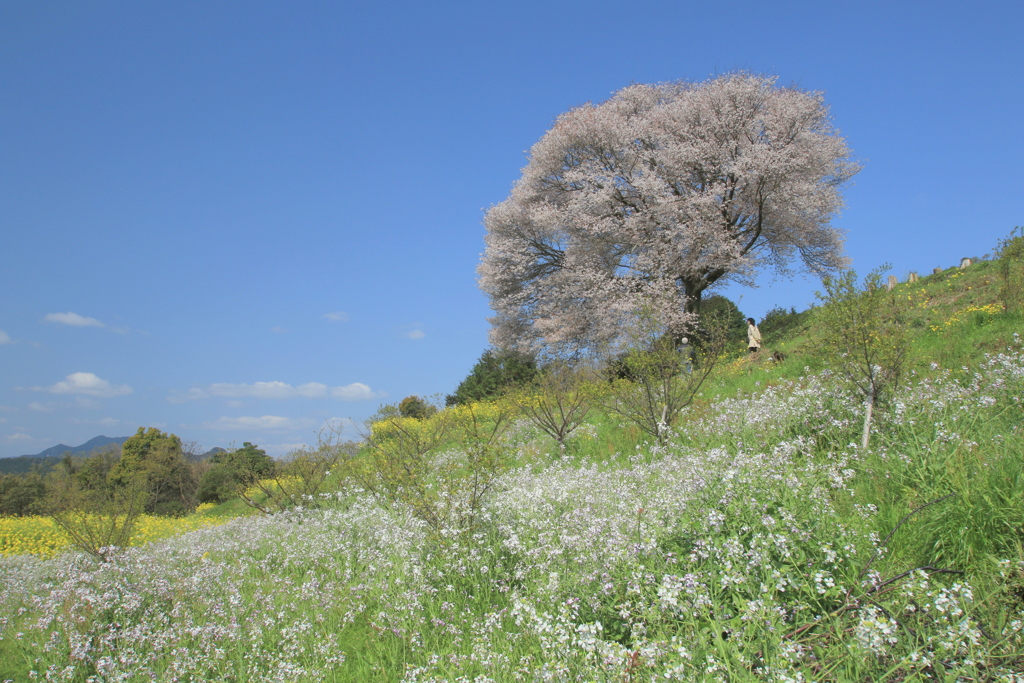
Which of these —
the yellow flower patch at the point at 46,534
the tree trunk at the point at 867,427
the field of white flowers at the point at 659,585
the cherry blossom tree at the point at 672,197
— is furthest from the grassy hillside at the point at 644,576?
the cherry blossom tree at the point at 672,197

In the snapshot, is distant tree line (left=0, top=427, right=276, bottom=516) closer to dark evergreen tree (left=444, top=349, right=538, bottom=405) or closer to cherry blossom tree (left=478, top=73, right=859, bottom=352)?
dark evergreen tree (left=444, top=349, right=538, bottom=405)

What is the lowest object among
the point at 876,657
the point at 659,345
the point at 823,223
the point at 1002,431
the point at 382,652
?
the point at 382,652

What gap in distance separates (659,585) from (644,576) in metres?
0.16

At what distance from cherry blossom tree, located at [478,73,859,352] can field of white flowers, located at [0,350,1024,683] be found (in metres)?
13.6

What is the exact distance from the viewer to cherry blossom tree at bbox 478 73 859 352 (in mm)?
21047

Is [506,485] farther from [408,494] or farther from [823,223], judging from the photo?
[823,223]

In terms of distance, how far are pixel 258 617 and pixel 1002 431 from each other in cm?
861

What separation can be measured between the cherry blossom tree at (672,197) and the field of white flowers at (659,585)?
536 inches

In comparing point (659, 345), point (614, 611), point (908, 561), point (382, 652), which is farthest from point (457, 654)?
point (659, 345)

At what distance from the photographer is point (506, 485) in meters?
8.34

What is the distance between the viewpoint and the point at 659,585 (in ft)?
12.7

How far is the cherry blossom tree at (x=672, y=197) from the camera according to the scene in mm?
21047

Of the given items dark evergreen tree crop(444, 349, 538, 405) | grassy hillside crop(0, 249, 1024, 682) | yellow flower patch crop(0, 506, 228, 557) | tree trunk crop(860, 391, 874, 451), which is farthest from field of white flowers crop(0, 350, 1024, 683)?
dark evergreen tree crop(444, 349, 538, 405)

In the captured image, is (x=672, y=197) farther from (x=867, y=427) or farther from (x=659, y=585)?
(x=659, y=585)
